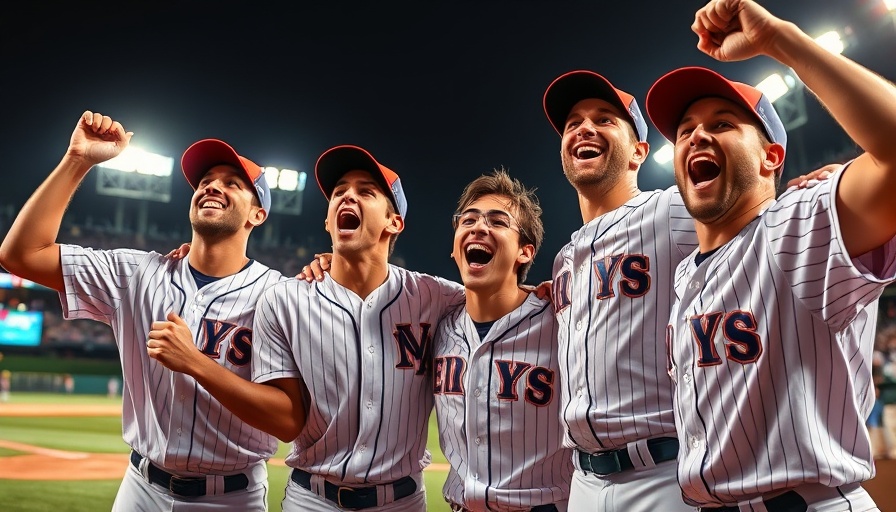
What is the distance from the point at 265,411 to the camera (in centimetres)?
238

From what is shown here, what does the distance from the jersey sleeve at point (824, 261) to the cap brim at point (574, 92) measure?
1.03 m

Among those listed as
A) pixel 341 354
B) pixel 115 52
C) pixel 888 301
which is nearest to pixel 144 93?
pixel 115 52

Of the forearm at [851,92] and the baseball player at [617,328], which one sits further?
the baseball player at [617,328]

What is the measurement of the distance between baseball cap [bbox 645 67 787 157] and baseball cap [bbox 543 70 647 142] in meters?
0.31

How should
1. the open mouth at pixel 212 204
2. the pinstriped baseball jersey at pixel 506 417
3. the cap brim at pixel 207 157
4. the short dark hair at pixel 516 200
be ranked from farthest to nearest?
the cap brim at pixel 207 157 → the open mouth at pixel 212 204 → the short dark hair at pixel 516 200 → the pinstriped baseball jersey at pixel 506 417

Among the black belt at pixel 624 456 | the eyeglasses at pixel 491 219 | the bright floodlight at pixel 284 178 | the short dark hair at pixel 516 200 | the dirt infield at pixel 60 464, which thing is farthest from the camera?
the bright floodlight at pixel 284 178

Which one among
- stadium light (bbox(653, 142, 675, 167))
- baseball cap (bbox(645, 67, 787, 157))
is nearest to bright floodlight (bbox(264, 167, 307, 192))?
stadium light (bbox(653, 142, 675, 167))

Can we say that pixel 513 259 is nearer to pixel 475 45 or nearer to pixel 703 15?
pixel 703 15

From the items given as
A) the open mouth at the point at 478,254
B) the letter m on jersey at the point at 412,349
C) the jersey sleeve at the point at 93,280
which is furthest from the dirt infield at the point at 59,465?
the open mouth at the point at 478,254

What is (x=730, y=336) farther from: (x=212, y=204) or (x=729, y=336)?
(x=212, y=204)

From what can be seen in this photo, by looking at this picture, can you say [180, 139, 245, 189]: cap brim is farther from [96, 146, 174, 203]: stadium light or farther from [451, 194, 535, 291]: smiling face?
[96, 146, 174, 203]: stadium light

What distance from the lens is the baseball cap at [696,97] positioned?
1816 mm

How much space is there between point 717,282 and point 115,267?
2.41m

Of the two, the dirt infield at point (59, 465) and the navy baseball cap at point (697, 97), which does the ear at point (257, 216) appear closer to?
the navy baseball cap at point (697, 97)
